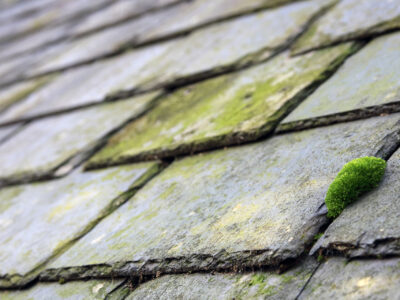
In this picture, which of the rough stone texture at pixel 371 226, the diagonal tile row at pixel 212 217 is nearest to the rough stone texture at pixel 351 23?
the diagonal tile row at pixel 212 217

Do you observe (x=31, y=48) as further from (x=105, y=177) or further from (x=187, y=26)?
(x=105, y=177)

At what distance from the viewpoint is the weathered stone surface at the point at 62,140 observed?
1.54 meters

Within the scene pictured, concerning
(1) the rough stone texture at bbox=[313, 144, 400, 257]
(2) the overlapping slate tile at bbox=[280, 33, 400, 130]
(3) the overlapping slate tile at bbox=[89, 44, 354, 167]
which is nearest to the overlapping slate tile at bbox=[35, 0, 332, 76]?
(3) the overlapping slate tile at bbox=[89, 44, 354, 167]

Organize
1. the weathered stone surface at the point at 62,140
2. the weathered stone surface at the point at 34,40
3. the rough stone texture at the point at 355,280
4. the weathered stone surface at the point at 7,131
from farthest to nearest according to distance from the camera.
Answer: the weathered stone surface at the point at 34,40 → the weathered stone surface at the point at 7,131 → the weathered stone surface at the point at 62,140 → the rough stone texture at the point at 355,280

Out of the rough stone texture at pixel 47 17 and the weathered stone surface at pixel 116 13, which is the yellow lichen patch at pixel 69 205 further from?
the rough stone texture at pixel 47 17

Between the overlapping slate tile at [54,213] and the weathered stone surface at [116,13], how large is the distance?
1.41 meters

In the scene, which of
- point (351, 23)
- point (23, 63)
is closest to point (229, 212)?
point (351, 23)

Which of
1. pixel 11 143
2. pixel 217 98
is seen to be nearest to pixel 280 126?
pixel 217 98

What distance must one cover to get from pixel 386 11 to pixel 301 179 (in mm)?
724

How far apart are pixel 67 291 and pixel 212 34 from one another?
124 cm

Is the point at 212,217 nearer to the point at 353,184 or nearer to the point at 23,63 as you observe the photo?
the point at 353,184

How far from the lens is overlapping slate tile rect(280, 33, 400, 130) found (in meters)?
0.91

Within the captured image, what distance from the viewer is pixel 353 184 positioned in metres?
0.69

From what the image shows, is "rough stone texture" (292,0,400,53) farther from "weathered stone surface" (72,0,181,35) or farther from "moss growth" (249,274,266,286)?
"weathered stone surface" (72,0,181,35)
